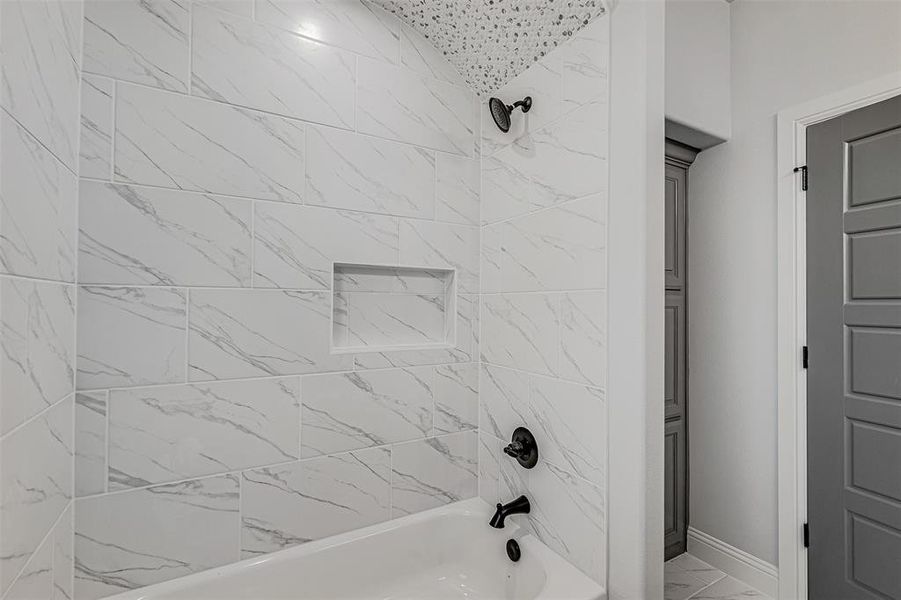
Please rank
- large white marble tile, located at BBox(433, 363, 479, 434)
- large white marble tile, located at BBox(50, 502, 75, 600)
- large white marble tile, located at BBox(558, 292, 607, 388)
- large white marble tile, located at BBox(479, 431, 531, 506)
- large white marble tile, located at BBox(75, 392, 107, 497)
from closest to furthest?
large white marble tile, located at BBox(50, 502, 75, 600) → large white marble tile, located at BBox(75, 392, 107, 497) → large white marble tile, located at BBox(558, 292, 607, 388) → large white marble tile, located at BBox(479, 431, 531, 506) → large white marble tile, located at BBox(433, 363, 479, 434)

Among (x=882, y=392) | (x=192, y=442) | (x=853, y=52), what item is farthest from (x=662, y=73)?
(x=192, y=442)

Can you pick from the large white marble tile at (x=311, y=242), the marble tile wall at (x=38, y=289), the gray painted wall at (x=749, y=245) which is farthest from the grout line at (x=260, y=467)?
the gray painted wall at (x=749, y=245)

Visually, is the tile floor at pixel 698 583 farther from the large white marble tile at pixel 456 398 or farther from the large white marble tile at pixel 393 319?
the large white marble tile at pixel 393 319

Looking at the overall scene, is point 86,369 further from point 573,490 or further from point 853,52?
point 853,52

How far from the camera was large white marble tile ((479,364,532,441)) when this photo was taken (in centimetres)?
149

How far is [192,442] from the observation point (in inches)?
48.4

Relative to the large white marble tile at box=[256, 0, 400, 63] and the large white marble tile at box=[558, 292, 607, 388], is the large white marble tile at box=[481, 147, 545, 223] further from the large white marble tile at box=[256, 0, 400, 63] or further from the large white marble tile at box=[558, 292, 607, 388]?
the large white marble tile at box=[256, 0, 400, 63]

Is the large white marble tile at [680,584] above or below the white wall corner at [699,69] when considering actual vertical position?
below

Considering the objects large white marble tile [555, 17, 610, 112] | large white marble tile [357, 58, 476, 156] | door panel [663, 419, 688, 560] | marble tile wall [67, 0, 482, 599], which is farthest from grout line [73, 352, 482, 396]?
large white marble tile [555, 17, 610, 112]

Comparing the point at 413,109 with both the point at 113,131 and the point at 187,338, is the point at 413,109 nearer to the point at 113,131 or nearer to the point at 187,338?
the point at 113,131

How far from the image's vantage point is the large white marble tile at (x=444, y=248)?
1.55 m

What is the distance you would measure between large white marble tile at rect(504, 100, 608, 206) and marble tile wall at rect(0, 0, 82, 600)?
4.12ft

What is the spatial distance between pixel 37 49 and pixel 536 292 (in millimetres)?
1328

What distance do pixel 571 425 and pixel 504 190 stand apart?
34.0 inches
